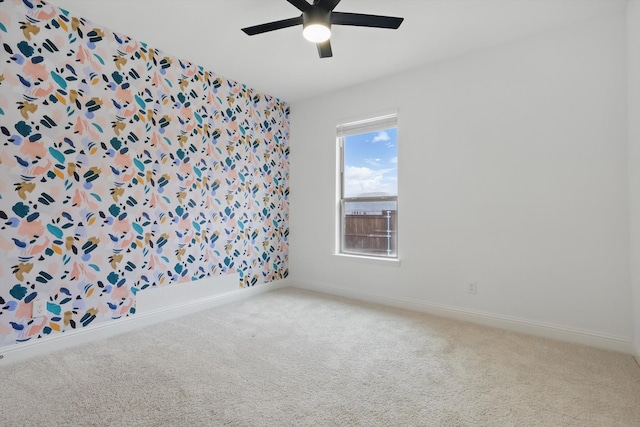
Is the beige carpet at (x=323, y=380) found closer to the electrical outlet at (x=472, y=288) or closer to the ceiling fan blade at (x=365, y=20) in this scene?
the electrical outlet at (x=472, y=288)

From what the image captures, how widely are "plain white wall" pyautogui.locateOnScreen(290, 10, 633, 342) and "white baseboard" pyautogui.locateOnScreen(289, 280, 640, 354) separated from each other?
0.13ft

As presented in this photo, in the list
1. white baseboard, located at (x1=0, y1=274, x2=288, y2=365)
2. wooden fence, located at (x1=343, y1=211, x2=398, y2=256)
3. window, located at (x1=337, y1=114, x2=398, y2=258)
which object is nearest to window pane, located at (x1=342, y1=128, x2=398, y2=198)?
window, located at (x1=337, y1=114, x2=398, y2=258)

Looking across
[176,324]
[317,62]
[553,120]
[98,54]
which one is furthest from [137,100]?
[553,120]

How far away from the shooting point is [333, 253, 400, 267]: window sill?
356 cm

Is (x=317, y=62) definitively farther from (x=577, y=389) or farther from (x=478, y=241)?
(x=577, y=389)

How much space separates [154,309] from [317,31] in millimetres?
2833

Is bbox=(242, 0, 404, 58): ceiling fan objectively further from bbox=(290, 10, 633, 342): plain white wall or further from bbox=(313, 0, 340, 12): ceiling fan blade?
bbox=(290, 10, 633, 342): plain white wall

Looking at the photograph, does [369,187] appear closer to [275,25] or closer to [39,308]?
[275,25]

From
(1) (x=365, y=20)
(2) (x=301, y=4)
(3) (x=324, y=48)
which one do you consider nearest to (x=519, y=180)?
(1) (x=365, y=20)

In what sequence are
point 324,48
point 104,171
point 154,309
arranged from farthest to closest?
point 154,309 → point 104,171 → point 324,48

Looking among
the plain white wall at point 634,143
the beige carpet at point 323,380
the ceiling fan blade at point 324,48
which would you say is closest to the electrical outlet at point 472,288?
the beige carpet at point 323,380

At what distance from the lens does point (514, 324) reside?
2830mm

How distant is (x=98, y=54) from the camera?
268 cm

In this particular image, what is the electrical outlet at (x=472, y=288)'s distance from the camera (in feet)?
9.98
